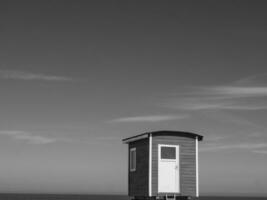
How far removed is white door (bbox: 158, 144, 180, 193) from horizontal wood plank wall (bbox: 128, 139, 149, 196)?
73cm

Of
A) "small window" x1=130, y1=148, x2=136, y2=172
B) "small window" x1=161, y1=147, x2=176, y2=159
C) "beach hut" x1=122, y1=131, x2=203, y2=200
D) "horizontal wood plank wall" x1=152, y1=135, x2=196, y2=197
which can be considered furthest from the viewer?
"small window" x1=130, y1=148, x2=136, y2=172

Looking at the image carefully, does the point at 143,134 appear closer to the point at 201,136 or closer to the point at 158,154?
the point at 158,154

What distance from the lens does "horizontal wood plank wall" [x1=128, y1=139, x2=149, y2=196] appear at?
29.7m

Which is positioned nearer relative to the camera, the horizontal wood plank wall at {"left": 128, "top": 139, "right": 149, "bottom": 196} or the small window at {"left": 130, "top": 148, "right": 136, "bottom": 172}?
the horizontal wood plank wall at {"left": 128, "top": 139, "right": 149, "bottom": 196}

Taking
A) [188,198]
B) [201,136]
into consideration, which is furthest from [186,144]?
[188,198]

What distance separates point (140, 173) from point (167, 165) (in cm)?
170

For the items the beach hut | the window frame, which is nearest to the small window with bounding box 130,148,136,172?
the window frame

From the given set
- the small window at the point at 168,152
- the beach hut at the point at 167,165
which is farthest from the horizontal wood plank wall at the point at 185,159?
the small window at the point at 168,152

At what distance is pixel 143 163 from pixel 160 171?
1.19 m

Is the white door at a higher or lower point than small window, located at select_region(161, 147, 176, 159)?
lower

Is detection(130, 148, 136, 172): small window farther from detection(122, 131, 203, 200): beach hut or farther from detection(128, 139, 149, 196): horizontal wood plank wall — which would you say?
detection(122, 131, 203, 200): beach hut

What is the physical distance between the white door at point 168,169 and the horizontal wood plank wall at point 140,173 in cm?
73

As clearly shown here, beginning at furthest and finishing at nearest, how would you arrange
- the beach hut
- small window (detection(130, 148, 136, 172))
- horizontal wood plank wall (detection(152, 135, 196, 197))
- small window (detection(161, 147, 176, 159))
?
small window (detection(130, 148, 136, 172)), small window (detection(161, 147, 176, 159)), horizontal wood plank wall (detection(152, 135, 196, 197)), the beach hut

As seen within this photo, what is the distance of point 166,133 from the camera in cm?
2997
